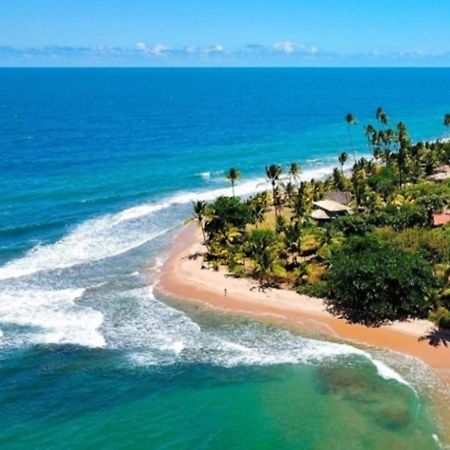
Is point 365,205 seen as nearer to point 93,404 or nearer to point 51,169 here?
point 93,404

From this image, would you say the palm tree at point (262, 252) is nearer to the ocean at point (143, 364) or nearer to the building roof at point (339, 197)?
the ocean at point (143, 364)

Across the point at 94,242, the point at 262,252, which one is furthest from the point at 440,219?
the point at 94,242

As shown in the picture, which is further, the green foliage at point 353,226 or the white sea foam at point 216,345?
the green foliage at point 353,226

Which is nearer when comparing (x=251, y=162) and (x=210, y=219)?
(x=210, y=219)

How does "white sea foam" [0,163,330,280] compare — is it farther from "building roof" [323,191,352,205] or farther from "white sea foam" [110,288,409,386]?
"building roof" [323,191,352,205]

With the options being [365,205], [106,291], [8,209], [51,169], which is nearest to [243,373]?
[106,291]

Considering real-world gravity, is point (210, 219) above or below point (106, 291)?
above

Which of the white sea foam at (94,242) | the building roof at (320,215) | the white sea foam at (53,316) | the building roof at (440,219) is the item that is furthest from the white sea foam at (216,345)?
the building roof at (440,219)
